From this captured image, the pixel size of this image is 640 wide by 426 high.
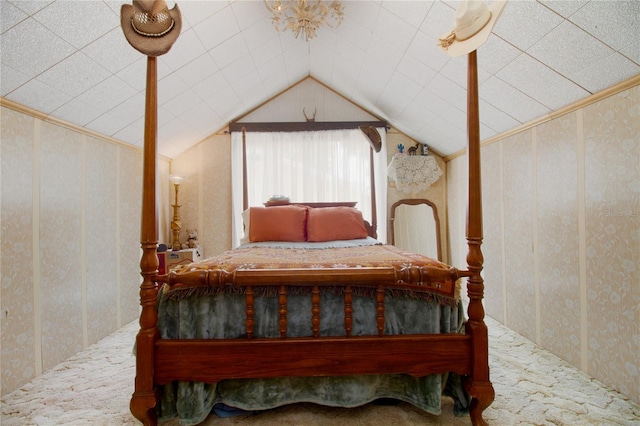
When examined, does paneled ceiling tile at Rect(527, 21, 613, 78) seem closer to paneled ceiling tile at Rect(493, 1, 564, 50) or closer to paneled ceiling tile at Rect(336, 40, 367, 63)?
paneled ceiling tile at Rect(493, 1, 564, 50)

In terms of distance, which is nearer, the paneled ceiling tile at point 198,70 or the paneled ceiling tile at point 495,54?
the paneled ceiling tile at point 495,54

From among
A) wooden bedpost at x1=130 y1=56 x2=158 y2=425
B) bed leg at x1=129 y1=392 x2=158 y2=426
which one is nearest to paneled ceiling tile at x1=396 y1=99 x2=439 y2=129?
wooden bedpost at x1=130 y1=56 x2=158 y2=425

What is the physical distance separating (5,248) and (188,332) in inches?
49.3

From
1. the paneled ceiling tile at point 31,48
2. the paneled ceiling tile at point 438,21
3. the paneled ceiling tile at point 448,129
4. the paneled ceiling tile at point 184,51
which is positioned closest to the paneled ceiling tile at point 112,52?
the paneled ceiling tile at point 31,48

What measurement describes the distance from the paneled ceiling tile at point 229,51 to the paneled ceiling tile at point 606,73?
7.90 feet

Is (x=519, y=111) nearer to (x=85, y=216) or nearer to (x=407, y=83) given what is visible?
(x=407, y=83)

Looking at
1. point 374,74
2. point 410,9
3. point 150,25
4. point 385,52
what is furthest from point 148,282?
point 374,74

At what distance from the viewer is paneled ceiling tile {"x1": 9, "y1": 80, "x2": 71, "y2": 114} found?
1.66m

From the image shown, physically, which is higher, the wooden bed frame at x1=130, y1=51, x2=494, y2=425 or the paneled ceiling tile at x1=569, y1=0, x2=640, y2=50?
the paneled ceiling tile at x1=569, y1=0, x2=640, y2=50

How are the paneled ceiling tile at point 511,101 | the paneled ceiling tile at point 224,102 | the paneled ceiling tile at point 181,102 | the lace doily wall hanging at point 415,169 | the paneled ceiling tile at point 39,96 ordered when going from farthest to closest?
1. the lace doily wall hanging at point 415,169
2. the paneled ceiling tile at point 224,102
3. the paneled ceiling tile at point 181,102
4. the paneled ceiling tile at point 511,101
5. the paneled ceiling tile at point 39,96

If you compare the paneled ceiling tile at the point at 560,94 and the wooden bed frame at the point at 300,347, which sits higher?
the paneled ceiling tile at the point at 560,94

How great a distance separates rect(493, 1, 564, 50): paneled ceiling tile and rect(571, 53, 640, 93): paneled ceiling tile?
315mm

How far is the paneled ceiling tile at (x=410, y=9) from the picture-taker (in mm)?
1896

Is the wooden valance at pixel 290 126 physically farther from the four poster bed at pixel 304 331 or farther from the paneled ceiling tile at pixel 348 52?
the four poster bed at pixel 304 331
